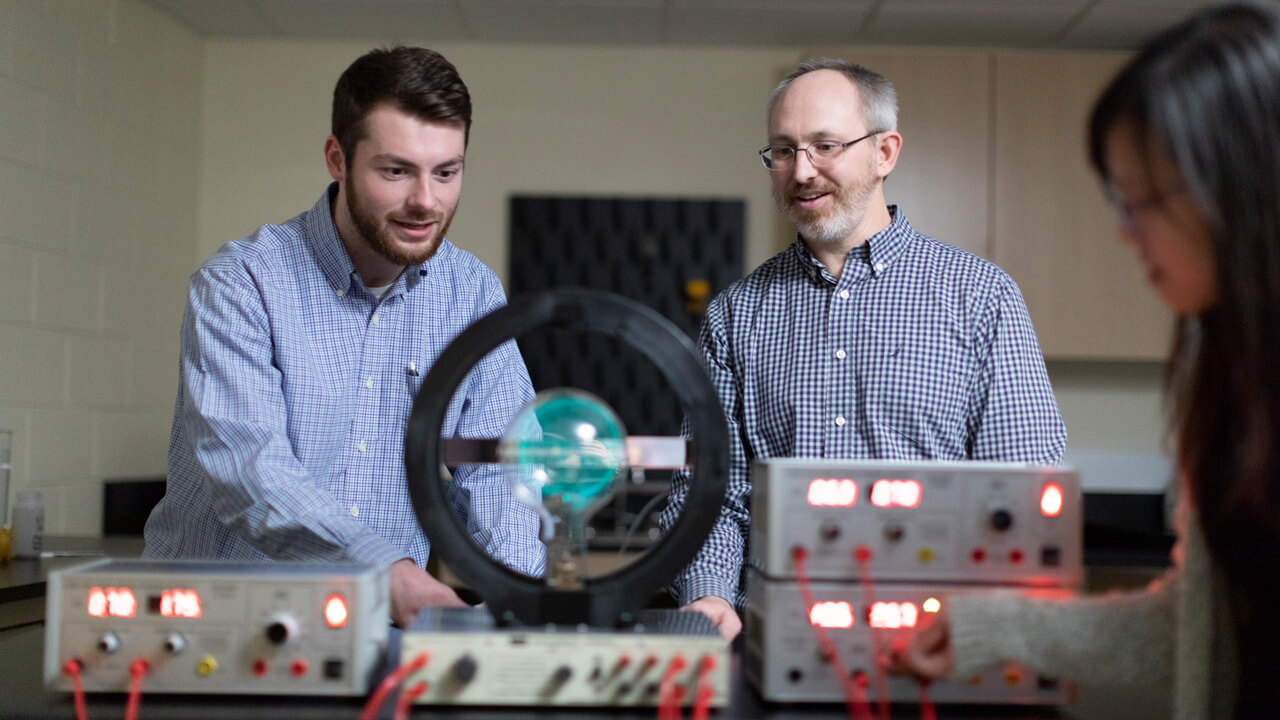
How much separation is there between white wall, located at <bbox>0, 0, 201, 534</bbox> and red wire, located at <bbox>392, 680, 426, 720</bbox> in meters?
2.03

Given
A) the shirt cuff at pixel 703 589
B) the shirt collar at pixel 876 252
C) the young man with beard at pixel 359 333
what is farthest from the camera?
the shirt collar at pixel 876 252

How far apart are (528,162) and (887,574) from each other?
9.16 ft

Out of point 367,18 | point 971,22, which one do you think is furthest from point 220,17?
point 971,22

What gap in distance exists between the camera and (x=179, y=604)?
84 cm

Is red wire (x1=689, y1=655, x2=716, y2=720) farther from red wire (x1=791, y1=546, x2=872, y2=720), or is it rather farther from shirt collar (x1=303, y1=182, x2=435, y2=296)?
shirt collar (x1=303, y1=182, x2=435, y2=296)

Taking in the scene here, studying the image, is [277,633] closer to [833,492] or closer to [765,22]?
[833,492]

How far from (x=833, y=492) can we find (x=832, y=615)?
0.11m

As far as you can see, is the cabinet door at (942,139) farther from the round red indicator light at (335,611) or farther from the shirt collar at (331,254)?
the round red indicator light at (335,611)

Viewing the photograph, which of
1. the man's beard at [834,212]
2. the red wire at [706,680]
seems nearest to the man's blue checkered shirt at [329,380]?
the man's beard at [834,212]

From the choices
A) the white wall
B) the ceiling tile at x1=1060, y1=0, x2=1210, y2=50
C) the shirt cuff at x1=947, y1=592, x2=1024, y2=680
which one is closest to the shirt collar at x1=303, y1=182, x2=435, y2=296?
the shirt cuff at x1=947, y1=592, x2=1024, y2=680

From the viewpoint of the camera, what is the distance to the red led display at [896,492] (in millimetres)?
862

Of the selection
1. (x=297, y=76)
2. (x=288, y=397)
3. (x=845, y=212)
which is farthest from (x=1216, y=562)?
(x=297, y=76)

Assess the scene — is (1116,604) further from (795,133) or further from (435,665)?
(795,133)

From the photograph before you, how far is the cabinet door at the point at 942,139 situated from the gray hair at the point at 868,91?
1.70 metres
